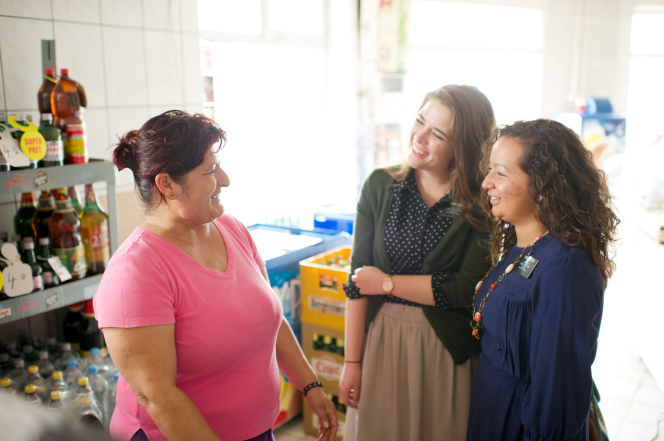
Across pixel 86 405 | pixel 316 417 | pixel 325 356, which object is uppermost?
pixel 86 405

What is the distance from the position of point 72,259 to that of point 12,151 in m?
0.40

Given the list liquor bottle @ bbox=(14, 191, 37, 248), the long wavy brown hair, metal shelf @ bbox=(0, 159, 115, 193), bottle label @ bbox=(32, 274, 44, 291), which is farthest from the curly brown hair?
liquor bottle @ bbox=(14, 191, 37, 248)

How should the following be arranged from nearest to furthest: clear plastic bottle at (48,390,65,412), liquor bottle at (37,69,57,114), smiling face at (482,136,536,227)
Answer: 1. smiling face at (482,136,536,227)
2. clear plastic bottle at (48,390,65,412)
3. liquor bottle at (37,69,57,114)

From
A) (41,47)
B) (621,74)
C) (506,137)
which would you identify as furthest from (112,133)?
(621,74)

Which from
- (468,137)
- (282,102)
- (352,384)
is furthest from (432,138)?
(282,102)

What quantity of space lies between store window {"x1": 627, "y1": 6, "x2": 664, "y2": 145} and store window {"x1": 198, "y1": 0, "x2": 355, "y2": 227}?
4523 mm

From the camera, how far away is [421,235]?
161 centimetres

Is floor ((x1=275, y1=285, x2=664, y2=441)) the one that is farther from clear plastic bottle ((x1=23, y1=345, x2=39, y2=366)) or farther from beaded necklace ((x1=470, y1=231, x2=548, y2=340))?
beaded necklace ((x1=470, y1=231, x2=548, y2=340))

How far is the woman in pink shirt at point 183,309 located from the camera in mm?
1037

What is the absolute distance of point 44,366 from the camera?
5.99 ft

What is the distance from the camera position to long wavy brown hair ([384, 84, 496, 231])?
5.07 ft

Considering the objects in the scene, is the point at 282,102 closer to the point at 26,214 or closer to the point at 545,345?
the point at 26,214

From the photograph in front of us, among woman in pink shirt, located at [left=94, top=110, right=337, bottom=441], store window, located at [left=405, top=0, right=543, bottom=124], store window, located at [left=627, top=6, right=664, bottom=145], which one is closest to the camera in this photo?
woman in pink shirt, located at [left=94, top=110, right=337, bottom=441]

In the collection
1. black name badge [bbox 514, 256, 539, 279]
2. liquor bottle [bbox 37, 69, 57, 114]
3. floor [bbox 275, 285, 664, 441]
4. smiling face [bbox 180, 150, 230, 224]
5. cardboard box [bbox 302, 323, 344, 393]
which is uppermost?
liquor bottle [bbox 37, 69, 57, 114]
